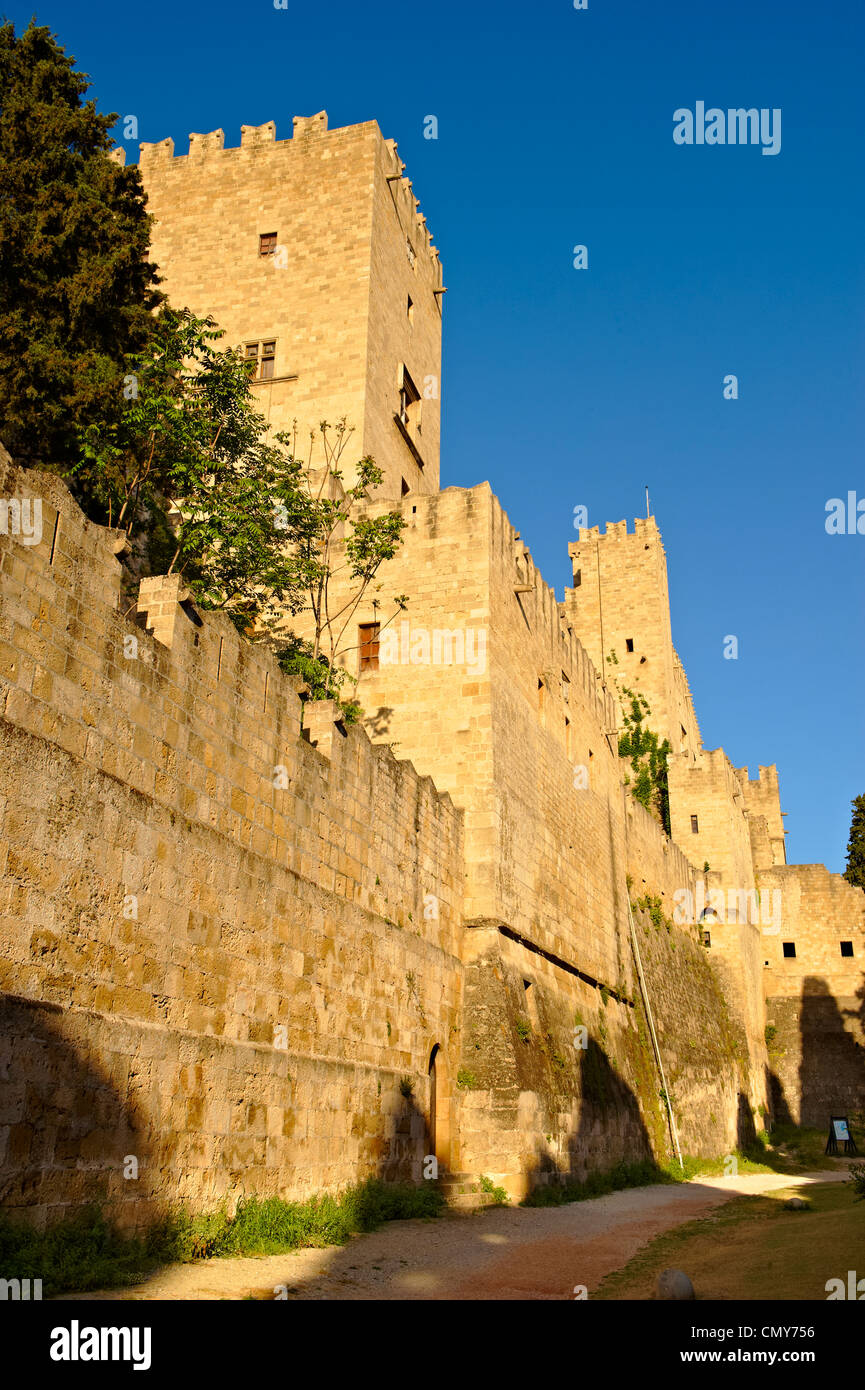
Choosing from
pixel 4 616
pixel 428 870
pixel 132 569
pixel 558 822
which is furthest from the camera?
pixel 558 822

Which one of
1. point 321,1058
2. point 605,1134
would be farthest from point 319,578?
point 605,1134

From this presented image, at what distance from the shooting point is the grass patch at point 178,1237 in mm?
5488

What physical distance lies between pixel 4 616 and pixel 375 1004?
20.3ft

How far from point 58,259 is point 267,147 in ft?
48.4

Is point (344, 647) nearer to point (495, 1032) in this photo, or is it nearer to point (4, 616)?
point (495, 1032)

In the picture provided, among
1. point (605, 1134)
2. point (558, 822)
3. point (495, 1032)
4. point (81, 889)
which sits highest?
point (558, 822)

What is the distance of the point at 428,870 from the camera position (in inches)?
510

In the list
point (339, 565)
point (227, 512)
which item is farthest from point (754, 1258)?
point (339, 565)

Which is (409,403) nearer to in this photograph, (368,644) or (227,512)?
(368,644)

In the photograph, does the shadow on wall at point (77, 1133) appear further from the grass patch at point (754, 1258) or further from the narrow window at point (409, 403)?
the narrow window at point (409, 403)

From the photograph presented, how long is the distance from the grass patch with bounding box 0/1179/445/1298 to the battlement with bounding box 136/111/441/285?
897 inches

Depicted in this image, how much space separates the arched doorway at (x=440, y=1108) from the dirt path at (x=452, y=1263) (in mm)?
923

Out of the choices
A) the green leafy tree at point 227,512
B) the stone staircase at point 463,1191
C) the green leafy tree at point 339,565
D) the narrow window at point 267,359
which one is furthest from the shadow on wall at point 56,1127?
the narrow window at point 267,359

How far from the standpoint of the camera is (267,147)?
84.9 ft
